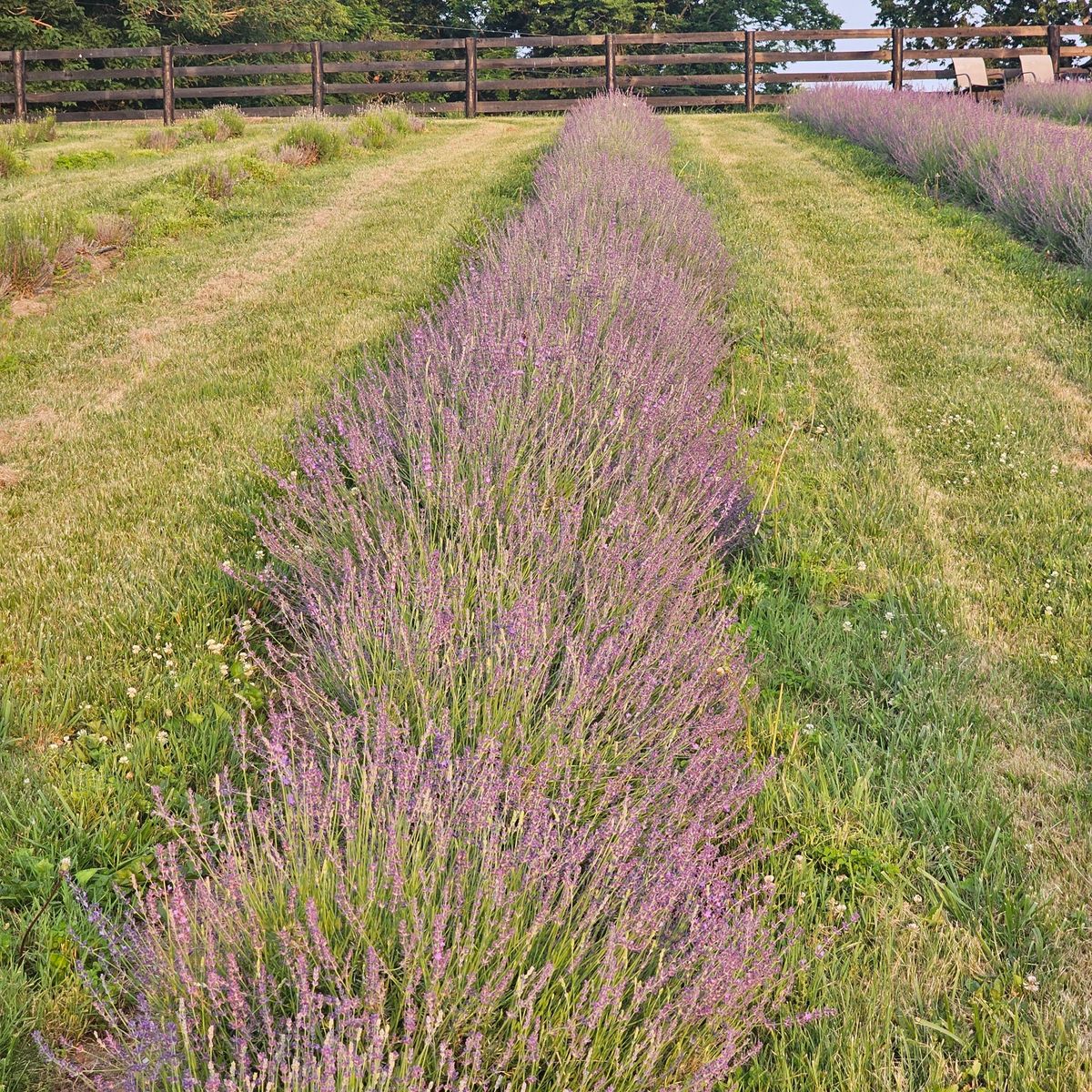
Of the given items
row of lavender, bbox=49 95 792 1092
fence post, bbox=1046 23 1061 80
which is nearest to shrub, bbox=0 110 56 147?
row of lavender, bbox=49 95 792 1092

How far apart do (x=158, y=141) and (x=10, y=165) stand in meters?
3.31

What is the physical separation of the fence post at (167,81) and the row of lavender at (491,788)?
19.4m

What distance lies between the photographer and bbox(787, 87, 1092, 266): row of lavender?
8.05 meters

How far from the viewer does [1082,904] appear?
2244 millimetres

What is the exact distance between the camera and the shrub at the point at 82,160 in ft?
44.7

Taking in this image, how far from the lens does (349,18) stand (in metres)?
33.2

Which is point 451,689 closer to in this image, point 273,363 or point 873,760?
point 873,760

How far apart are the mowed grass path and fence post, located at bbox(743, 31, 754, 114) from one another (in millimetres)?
15927

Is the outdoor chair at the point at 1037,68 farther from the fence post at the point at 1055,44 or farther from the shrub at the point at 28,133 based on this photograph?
the shrub at the point at 28,133

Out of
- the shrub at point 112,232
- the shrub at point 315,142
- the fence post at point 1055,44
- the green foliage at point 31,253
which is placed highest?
the fence post at point 1055,44

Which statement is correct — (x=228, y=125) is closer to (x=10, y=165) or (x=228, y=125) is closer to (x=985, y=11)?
(x=10, y=165)

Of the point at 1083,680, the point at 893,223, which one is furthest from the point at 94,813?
the point at 893,223

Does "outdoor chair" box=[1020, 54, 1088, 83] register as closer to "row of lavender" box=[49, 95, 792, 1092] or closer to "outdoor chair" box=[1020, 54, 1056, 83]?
"outdoor chair" box=[1020, 54, 1056, 83]

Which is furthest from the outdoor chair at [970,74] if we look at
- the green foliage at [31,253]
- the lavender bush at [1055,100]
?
the green foliage at [31,253]
